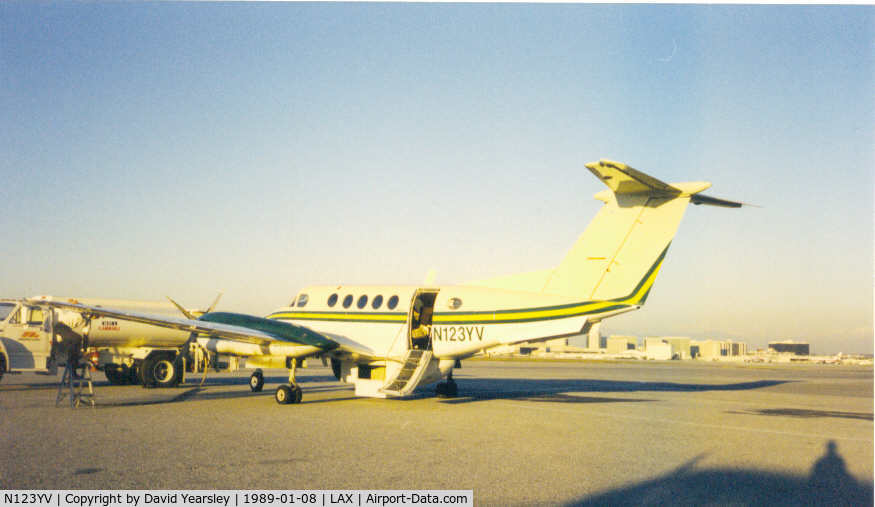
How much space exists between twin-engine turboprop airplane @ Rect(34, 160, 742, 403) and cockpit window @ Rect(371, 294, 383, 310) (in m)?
0.03

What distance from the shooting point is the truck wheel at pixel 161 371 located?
20.5m

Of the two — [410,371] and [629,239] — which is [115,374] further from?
[629,239]

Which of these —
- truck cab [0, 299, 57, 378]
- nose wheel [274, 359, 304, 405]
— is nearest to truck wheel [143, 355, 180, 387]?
truck cab [0, 299, 57, 378]

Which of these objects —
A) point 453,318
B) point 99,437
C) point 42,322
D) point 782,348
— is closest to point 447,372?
point 453,318

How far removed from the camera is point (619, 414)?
574 inches

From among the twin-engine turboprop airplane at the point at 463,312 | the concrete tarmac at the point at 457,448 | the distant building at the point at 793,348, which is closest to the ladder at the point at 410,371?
the twin-engine turboprop airplane at the point at 463,312

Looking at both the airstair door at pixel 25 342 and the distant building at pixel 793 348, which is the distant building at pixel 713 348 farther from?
the airstair door at pixel 25 342

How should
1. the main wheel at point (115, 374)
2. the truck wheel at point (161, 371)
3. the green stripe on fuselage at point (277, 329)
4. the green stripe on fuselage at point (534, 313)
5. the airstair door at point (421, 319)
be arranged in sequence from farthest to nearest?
1. the main wheel at point (115, 374)
2. the truck wheel at point (161, 371)
3. the airstair door at point (421, 319)
4. the green stripe on fuselage at point (277, 329)
5. the green stripe on fuselage at point (534, 313)

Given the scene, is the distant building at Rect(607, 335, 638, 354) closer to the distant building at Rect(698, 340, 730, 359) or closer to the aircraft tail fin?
the distant building at Rect(698, 340, 730, 359)

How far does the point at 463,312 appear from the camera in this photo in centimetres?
1616

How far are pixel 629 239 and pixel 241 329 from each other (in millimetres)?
9877

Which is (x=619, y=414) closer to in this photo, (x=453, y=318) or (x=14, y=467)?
(x=453, y=318)

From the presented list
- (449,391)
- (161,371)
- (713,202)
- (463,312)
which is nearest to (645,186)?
(713,202)

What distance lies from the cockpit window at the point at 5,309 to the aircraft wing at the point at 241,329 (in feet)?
15.6
